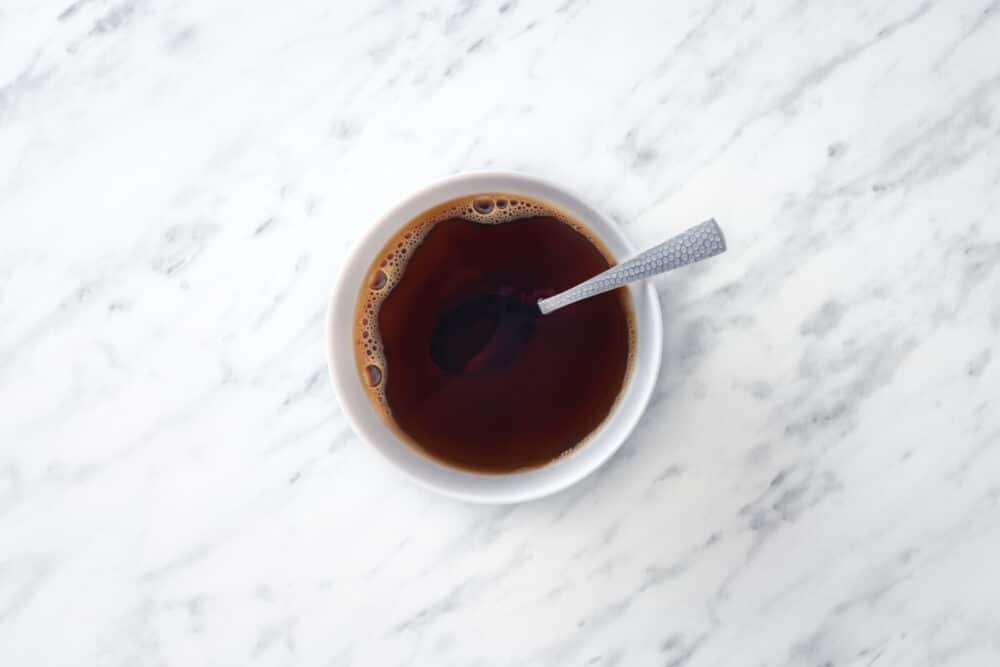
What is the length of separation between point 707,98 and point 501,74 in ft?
0.72

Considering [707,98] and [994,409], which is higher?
[707,98]

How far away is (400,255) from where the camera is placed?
0.89 metres

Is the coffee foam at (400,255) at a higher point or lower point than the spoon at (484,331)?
higher

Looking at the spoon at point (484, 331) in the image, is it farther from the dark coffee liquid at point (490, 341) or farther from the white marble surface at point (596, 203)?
the white marble surface at point (596, 203)

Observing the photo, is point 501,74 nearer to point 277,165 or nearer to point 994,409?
point 277,165

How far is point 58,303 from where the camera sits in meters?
0.97

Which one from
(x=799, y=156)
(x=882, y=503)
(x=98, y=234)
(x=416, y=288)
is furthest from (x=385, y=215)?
(x=882, y=503)

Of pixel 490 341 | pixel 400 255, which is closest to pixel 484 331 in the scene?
pixel 490 341

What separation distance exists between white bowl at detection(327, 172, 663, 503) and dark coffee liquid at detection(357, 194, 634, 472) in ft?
0.05

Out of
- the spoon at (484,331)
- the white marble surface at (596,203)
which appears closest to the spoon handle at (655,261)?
the spoon at (484,331)

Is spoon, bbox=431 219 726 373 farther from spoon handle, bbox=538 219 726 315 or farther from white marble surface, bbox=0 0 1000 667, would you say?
white marble surface, bbox=0 0 1000 667

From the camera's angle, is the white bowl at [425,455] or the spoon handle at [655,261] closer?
the spoon handle at [655,261]

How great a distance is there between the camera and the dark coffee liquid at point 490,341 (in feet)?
2.92

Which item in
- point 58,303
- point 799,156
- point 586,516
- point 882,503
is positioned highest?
point 58,303
